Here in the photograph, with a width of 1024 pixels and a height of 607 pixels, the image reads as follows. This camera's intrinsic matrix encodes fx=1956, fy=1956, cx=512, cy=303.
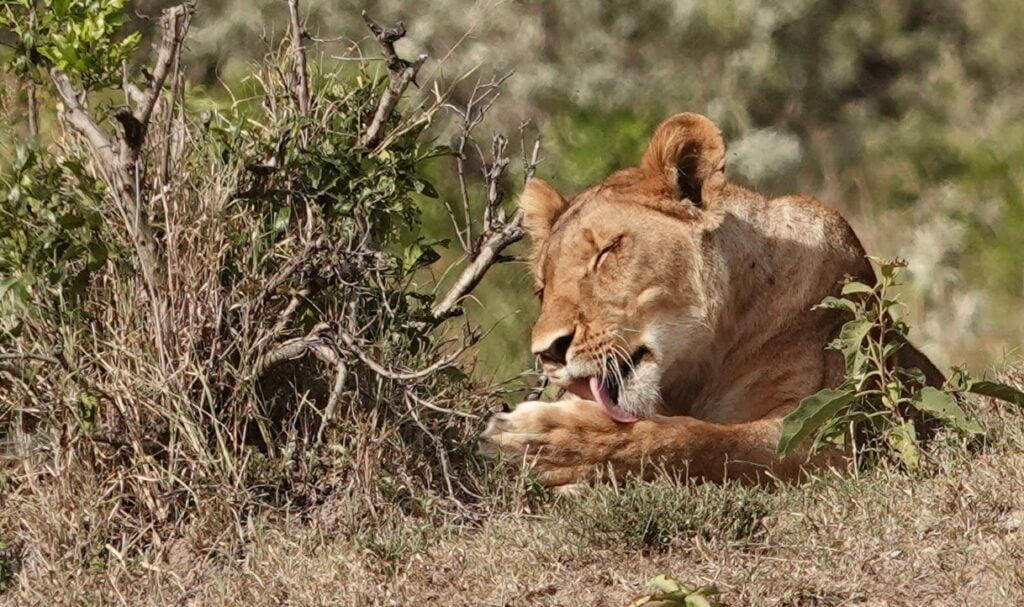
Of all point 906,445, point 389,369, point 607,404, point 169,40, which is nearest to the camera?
point 906,445

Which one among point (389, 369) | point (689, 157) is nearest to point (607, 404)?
point (389, 369)

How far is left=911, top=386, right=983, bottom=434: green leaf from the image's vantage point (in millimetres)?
5461

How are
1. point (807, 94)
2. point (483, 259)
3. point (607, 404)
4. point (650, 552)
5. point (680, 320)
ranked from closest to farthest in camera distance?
1. point (650, 552)
2. point (607, 404)
3. point (680, 320)
4. point (483, 259)
5. point (807, 94)

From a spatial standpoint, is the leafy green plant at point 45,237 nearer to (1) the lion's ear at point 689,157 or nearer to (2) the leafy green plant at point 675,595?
(1) the lion's ear at point 689,157

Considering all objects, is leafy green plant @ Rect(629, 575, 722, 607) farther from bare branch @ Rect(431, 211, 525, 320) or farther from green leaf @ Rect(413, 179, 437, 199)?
bare branch @ Rect(431, 211, 525, 320)

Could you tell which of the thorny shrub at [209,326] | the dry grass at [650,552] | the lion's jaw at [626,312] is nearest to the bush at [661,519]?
the dry grass at [650,552]

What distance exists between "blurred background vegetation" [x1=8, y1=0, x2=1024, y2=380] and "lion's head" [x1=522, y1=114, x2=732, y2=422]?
185 inches

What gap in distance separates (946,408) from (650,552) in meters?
1.09

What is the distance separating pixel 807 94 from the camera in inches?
551

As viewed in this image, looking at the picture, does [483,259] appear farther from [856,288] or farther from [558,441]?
[856,288]

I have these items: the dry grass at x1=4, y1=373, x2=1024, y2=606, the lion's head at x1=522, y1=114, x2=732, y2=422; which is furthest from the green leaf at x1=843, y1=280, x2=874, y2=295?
the lion's head at x1=522, y1=114, x2=732, y2=422

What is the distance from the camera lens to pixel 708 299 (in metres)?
6.18

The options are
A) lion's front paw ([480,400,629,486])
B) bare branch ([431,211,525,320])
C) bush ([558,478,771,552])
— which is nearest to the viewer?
bush ([558,478,771,552])

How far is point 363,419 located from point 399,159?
89cm
